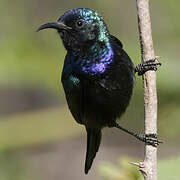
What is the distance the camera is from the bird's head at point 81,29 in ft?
15.5

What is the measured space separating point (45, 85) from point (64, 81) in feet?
3.04

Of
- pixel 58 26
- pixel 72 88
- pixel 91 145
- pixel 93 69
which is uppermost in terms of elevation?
pixel 58 26

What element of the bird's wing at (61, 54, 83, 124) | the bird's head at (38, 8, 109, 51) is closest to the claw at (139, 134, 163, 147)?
the bird's wing at (61, 54, 83, 124)

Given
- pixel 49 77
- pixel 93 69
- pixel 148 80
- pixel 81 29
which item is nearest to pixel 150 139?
pixel 148 80

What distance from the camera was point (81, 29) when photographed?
4805 mm

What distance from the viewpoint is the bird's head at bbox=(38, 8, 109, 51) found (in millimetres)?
4711

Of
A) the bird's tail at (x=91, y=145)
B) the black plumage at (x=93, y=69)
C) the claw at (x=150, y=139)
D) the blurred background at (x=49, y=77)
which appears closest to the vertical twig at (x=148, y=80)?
the claw at (x=150, y=139)

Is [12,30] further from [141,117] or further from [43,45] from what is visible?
[141,117]

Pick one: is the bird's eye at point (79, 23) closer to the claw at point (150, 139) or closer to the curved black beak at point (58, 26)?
the curved black beak at point (58, 26)

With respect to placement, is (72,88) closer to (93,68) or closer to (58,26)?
(93,68)

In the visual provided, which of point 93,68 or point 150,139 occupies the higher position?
point 93,68

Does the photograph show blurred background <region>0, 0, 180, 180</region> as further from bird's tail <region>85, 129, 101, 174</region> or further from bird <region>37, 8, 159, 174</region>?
bird <region>37, 8, 159, 174</region>

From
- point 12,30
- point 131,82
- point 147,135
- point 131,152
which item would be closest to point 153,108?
point 147,135

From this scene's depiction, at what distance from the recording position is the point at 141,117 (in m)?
6.75
